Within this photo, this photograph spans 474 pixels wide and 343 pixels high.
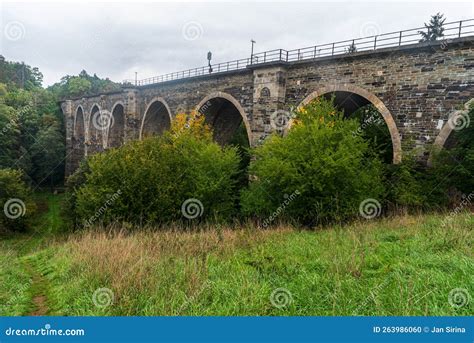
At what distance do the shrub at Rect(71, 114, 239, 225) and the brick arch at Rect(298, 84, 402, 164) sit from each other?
690cm

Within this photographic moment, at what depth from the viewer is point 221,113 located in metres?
30.2

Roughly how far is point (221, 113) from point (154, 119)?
10.2 meters

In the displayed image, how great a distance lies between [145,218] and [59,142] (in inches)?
1751

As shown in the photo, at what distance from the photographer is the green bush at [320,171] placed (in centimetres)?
1520

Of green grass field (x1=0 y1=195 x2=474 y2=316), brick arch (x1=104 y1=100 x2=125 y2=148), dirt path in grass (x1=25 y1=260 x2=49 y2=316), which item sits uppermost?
brick arch (x1=104 y1=100 x2=125 y2=148)

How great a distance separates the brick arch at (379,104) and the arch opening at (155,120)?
19453mm

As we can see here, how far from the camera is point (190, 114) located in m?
29.8

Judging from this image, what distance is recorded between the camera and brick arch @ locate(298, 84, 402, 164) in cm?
1795

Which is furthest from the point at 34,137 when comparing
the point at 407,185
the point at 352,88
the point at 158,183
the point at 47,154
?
the point at 407,185

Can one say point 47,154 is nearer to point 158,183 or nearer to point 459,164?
point 158,183

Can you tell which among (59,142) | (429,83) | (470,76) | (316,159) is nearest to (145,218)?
(316,159)

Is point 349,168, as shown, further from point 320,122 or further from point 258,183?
point 258,183

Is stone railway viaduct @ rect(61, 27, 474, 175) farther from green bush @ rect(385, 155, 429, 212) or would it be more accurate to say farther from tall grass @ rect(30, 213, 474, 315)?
tall grass @ rect(30, 213, 474, 315)

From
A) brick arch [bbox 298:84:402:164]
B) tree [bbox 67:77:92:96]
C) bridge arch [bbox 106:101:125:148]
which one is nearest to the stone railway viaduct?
brick arch [bbox 298:84:402:164]
